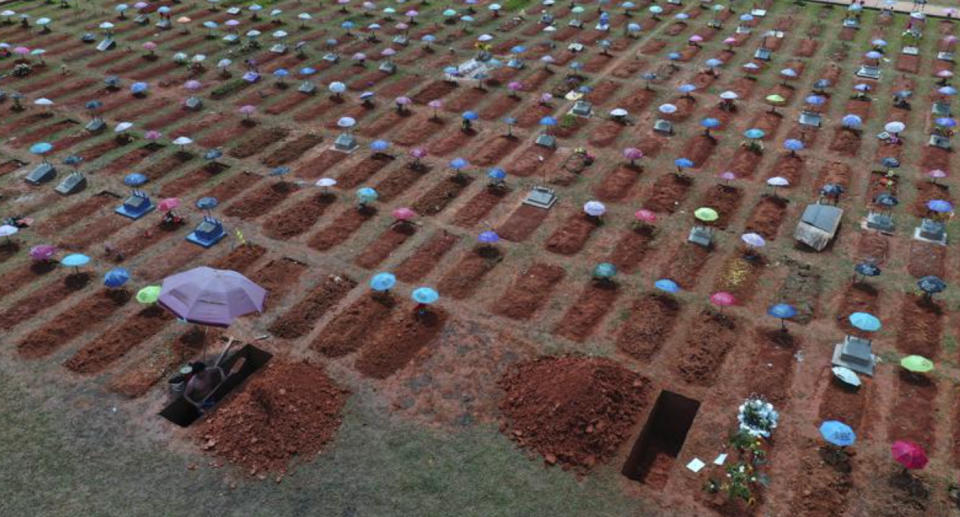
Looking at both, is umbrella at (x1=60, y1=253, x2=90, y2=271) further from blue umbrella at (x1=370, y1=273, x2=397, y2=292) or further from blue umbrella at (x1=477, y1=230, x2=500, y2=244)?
blue umbrella at (x1=477, y1=230, x2=500, y2=244)

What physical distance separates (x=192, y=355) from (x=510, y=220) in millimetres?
17043

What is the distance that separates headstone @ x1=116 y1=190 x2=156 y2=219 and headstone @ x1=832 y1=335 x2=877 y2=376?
113 ft

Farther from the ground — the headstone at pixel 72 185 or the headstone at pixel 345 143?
the headstone at pixel 345 143

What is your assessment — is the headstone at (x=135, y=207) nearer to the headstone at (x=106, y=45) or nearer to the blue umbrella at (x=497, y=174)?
the blue umbrella at (x=497, y=174)

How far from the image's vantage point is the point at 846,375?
26688 millimetres

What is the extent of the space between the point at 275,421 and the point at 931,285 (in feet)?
92.7

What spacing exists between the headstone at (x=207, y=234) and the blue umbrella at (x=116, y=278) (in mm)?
4217

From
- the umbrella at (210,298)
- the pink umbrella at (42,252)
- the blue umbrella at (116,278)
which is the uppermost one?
the umbrella at (210,298)

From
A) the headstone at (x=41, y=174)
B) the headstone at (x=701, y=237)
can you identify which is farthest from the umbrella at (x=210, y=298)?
the headstone at (x=701, y=237)

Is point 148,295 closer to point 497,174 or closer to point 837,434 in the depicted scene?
point 497,174

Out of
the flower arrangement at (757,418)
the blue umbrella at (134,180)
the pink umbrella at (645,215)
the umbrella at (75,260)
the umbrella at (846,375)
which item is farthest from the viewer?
the blue umbrella at (134,180)

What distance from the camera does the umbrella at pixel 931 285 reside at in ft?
98.1

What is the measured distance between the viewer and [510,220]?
3659 centimetres

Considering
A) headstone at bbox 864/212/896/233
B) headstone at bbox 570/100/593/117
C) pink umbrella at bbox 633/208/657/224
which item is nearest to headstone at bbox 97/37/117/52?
headstone at bbox 570/100/593/117
